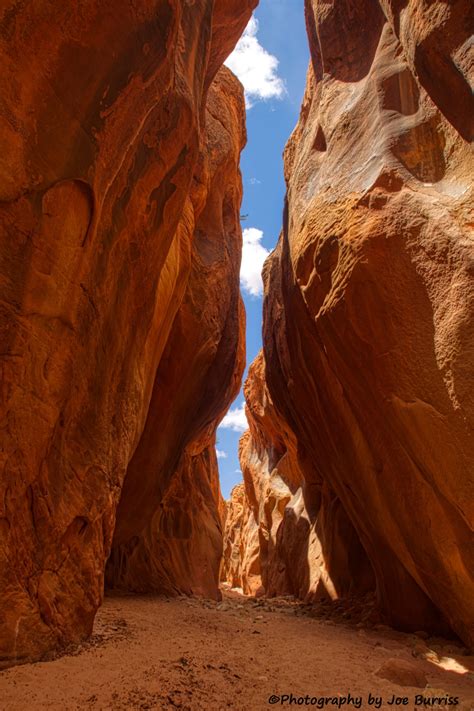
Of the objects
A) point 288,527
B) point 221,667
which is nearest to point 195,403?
point 288,527

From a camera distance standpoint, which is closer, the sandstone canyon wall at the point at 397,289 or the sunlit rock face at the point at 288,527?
the sandstone canyon wall at the point at 397,289

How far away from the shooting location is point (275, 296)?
12.8 metres

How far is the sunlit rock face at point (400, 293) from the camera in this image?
18.4 ft

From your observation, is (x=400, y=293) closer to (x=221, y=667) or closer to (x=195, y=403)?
(x=221, y=667)

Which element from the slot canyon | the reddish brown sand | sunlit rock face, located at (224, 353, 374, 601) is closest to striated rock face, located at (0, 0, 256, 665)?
the slot canyon

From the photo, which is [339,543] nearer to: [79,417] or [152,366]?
[152,366]

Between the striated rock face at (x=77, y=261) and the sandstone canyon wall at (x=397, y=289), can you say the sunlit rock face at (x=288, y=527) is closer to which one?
the sandstone canyon wall at (x=397, y=289)

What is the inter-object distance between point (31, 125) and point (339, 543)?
10013 millimetres

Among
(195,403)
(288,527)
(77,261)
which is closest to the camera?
(77,261)

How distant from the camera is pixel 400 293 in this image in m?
6.12

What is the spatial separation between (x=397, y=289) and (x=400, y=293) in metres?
0.07

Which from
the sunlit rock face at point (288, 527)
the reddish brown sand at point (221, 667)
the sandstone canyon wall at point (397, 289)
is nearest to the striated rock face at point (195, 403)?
the sunlit rock face at point (288, 527)

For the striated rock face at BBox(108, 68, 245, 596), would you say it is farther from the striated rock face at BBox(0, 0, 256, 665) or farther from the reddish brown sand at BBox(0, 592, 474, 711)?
the reddish brown sand at BBox(0, 592, 474, 711)

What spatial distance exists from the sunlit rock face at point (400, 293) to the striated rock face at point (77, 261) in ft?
8.90
